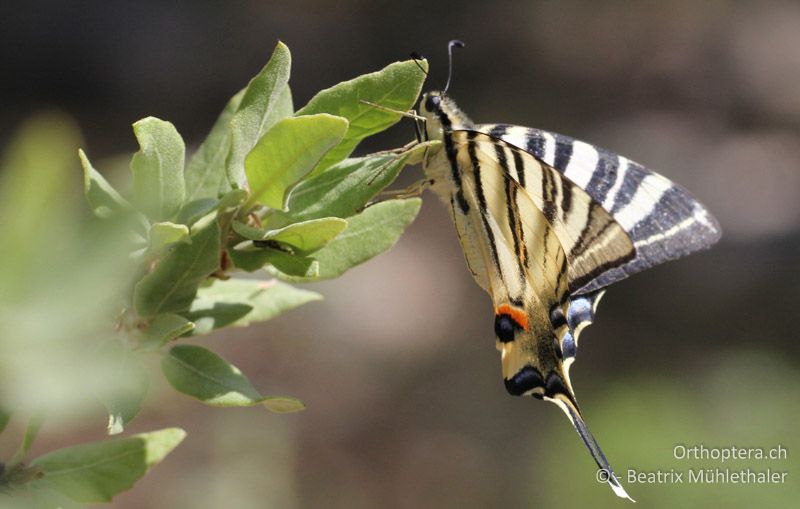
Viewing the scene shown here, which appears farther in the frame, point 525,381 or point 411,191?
point 525,381

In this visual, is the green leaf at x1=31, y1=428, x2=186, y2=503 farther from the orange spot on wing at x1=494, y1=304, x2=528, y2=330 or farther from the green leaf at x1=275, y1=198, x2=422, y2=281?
the orange spot on wing at x1=494, y1=304, x2=528, y2=330

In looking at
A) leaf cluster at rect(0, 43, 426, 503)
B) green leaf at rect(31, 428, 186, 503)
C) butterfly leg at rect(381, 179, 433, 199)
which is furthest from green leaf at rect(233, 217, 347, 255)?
butterfly leg at rect(381, 179, 433, 199)

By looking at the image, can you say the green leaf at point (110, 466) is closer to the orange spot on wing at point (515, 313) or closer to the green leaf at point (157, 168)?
the green leaf at point (157, 168)

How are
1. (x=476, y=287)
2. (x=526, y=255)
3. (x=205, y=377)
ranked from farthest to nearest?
(x=476, y=287), (x=526, y=255), (x=205, y=377)

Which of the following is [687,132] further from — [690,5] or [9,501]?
[9,501]

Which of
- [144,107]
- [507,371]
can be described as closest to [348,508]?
[507,371]

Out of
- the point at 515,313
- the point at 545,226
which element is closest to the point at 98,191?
the point at 545,226

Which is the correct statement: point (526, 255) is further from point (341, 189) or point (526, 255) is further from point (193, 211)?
point (193, 211)
